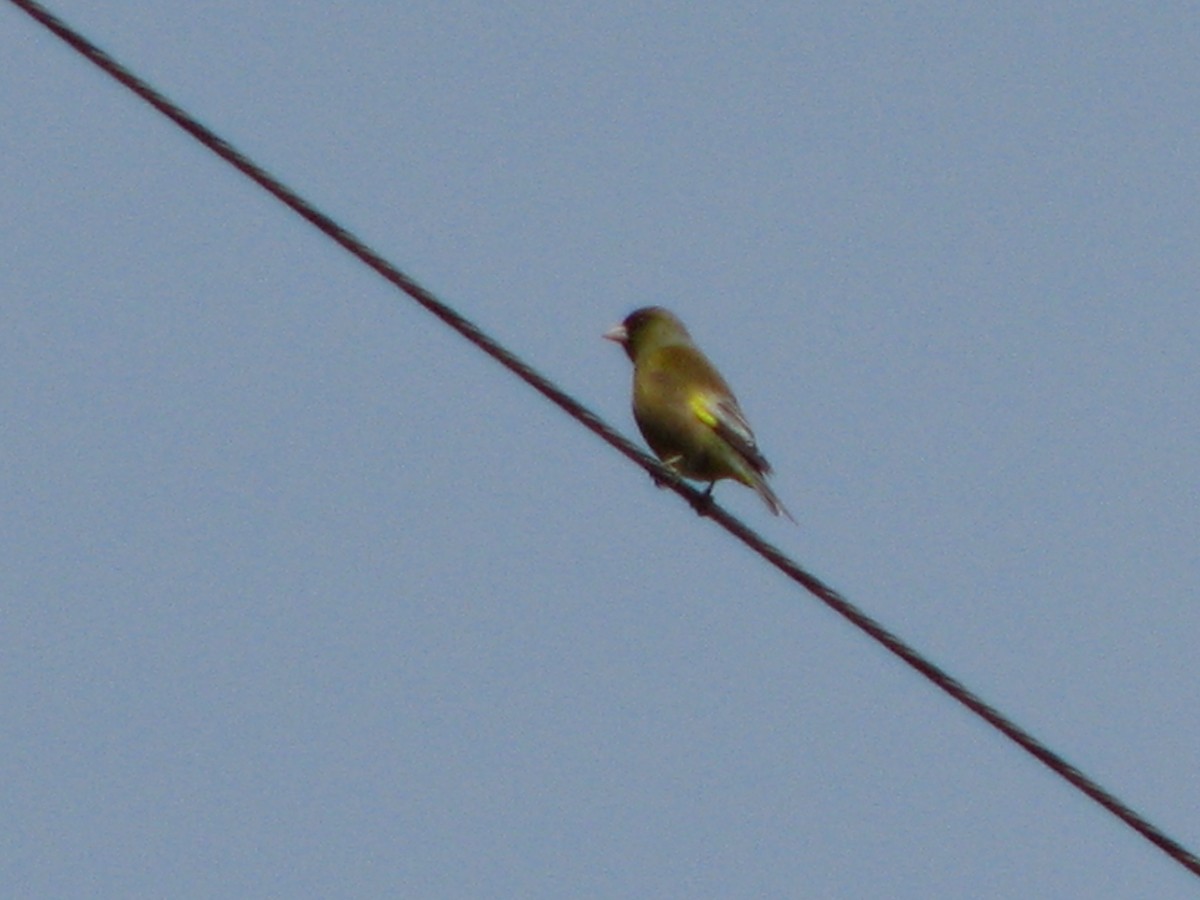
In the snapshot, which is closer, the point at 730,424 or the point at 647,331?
the point at 730,424

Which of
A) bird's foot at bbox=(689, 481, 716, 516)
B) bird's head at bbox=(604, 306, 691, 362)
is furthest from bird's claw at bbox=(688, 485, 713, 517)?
bird's head at bbox=(604, 306, 691, 362)

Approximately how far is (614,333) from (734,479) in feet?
7.25

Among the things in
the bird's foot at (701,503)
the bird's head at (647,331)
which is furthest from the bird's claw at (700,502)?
the bird's head at (647,331)

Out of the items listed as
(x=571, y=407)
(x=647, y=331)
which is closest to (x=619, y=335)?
(x=647, y=331)

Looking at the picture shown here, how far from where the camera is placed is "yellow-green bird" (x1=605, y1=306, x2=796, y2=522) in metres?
10.7

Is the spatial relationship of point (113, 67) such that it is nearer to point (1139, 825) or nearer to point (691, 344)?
point (1139, 825)

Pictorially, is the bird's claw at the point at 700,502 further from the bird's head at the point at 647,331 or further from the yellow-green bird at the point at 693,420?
the bird's head at the point at 647,331

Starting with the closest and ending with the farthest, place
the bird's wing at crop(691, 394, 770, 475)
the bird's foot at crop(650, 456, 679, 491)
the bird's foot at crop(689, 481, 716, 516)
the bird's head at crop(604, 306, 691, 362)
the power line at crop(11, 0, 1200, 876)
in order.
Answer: the power line at crop(11, 0, 1200, 876)
the bird's foot at crop(689, 481, 716, 516)
the bird's foot at crop(650, 456, 679, 491)
the bird's wing at crop(691, 394, 770, 475)
the bird's head at crop(604, 306, 691, 362)

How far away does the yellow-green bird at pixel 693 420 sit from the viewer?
35.0ft

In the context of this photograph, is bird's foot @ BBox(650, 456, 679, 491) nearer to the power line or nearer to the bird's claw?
the bird's claw

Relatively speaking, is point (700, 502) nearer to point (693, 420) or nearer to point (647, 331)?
point (693, 420)

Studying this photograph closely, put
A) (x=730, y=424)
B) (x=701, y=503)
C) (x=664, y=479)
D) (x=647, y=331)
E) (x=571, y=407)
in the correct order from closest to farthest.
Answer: (x=571, y=407) < (x=701, y=503) < (x=664, y=479) < (x=730, y=424) < (x=647, y=331)

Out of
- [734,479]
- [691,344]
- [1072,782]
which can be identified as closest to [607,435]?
[1072,782]

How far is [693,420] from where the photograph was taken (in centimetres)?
1102
